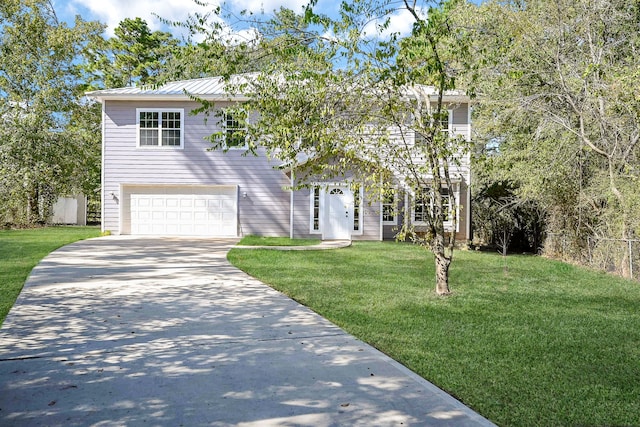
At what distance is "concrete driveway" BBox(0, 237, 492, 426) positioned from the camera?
3.09 meters

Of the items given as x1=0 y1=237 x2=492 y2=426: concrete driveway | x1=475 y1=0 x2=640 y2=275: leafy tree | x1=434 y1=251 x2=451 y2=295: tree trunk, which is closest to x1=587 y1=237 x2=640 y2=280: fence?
x1=475 y1=0 x2=640 y2=275: leafy tree

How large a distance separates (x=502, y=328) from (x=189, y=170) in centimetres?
1389

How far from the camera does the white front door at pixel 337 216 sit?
56.2 feet

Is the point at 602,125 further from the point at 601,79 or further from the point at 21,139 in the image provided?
the point at 21,139

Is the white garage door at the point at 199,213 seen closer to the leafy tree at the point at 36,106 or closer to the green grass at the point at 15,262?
the green grass at the point at 15,262

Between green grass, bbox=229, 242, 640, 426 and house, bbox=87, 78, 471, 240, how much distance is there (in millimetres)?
6453

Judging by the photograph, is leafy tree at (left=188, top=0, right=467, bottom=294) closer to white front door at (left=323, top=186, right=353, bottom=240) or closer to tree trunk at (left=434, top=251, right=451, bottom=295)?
tree trunk at (left=434, top=251, right=451, bottom=295)

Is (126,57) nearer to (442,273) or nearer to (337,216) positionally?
(337,216)

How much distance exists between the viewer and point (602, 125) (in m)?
10.4

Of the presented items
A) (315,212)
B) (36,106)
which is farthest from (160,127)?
(36,106)

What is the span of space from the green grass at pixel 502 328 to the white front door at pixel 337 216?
246 inches

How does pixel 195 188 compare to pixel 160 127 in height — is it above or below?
below

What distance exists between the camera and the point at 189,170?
57.2 feet

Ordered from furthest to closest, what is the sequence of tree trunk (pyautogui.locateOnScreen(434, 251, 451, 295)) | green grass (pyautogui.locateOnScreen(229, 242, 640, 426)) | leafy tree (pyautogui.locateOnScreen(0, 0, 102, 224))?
leafy tree (pyautogui.locateOnScreen(0, 0, 102, 224)), tree trunk (pyautogui.locateOnScreen(434, 251, 451, 295)), green grass (pyautogui.locateOnScreen(229, 242, 640, 426))
